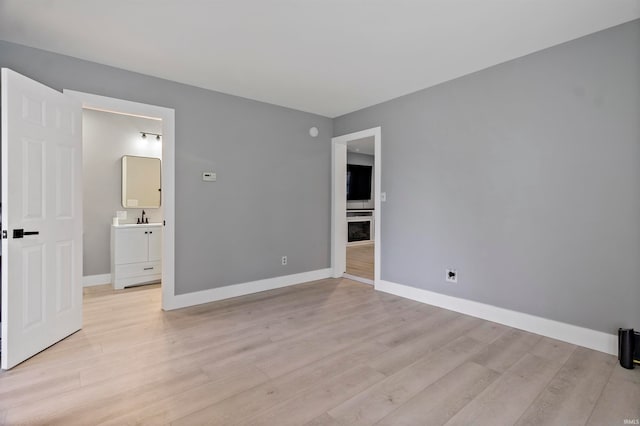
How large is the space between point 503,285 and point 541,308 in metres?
0.35

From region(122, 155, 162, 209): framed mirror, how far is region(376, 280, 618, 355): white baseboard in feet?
13.0

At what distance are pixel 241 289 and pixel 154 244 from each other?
5.25 feet

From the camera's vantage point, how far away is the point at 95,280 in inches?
175

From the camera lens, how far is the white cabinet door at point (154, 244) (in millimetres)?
4503

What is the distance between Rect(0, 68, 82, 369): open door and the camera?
7.21 feet

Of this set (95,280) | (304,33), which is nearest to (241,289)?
(95,280)

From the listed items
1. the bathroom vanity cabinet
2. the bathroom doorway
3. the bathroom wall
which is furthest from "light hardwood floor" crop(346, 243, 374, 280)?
the bathroom doorway

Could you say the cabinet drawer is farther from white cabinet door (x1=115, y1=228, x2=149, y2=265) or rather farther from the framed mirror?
the framed mirror

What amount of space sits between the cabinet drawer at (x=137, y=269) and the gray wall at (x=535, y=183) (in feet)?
11.6

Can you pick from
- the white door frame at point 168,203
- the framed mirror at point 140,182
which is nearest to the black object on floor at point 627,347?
the white door frame at point 168,203

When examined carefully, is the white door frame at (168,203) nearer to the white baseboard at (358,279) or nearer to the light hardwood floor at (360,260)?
the white baseboard at (358,279)

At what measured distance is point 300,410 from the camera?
175 cm

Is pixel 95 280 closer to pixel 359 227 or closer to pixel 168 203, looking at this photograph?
pixel 168 203

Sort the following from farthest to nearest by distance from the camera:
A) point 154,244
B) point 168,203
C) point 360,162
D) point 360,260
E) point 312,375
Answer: point 360,162 < point 360,260 < point 154,244 < point 168,203 < point 312,375
